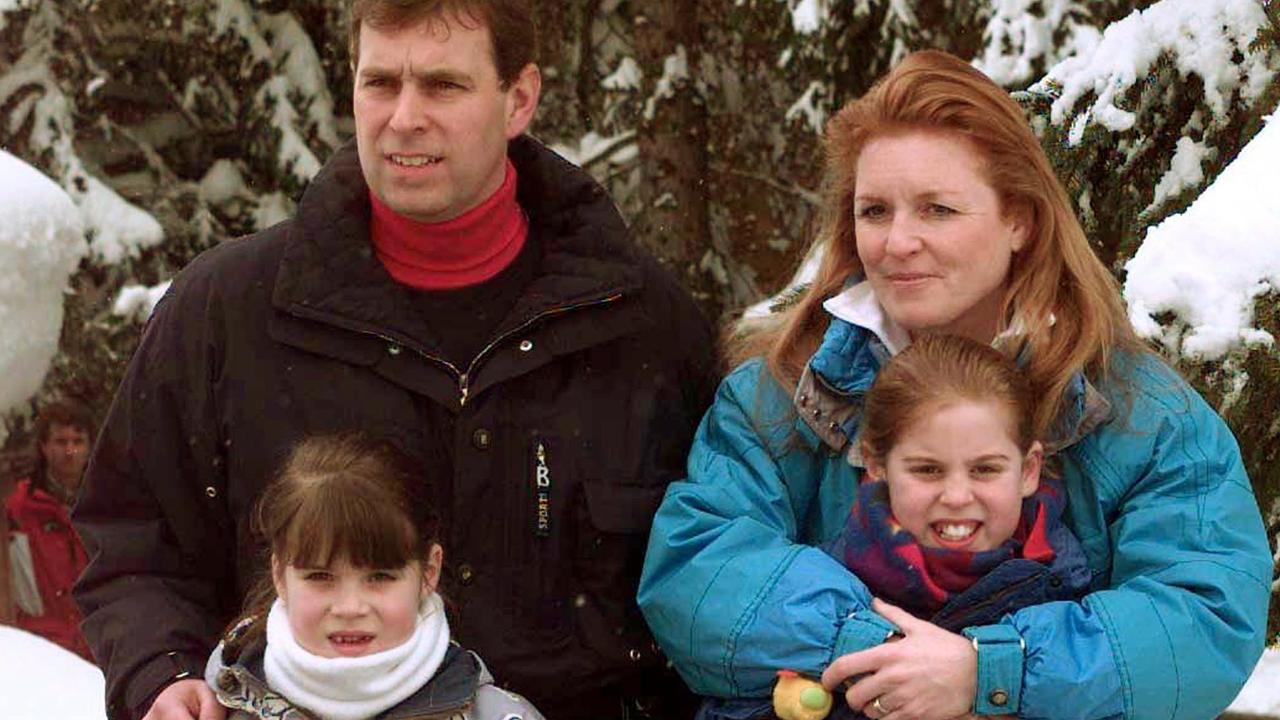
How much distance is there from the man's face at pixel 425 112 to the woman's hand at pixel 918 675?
1262mm

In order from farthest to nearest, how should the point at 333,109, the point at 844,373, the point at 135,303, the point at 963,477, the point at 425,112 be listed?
the point at 333,109
the point at 135,303
the point at 425,112
the point at 844,373
the point at 963,477

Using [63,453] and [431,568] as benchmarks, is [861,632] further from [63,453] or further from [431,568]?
[63,453]

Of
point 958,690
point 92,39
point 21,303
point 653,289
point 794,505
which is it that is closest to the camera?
point 958,690

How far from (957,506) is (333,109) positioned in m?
7.99

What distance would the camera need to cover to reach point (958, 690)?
303 cm

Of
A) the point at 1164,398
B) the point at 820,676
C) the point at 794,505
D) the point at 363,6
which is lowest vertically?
the point at 820,676

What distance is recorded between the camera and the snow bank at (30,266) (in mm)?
7270

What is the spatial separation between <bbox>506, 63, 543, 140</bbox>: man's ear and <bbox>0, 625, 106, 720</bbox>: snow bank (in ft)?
7.03

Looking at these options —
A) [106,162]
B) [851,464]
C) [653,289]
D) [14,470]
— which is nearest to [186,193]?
[106,162]

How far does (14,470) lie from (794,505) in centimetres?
624

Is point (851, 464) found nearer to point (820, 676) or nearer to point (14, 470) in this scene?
point (820, 676)

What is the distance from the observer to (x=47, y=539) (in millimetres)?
8266

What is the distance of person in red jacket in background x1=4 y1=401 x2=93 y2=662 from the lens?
8.26 m

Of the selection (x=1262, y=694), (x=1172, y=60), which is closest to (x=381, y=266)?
(x=1172, y=60)
